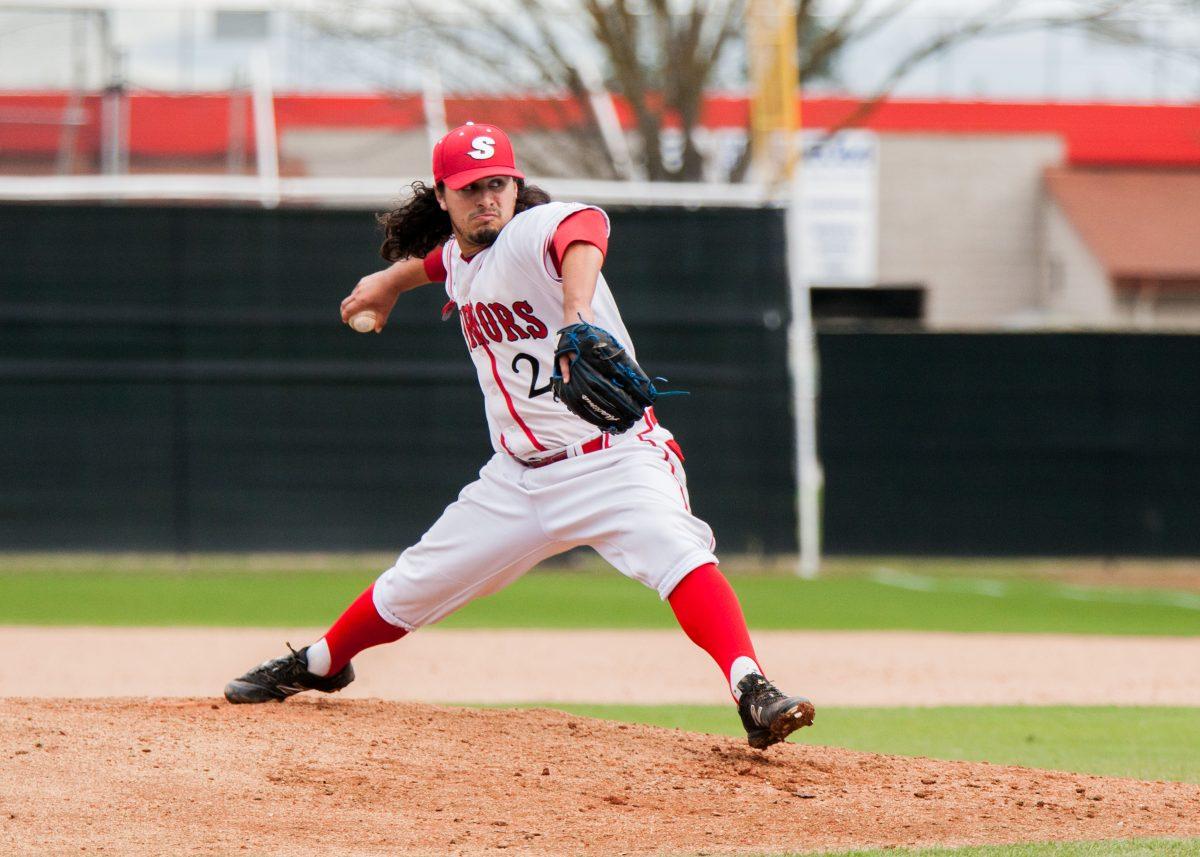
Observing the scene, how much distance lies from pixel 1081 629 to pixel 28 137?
1060cm

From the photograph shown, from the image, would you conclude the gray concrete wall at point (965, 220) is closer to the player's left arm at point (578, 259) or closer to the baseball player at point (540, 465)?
the baseball player at point (540, 465)

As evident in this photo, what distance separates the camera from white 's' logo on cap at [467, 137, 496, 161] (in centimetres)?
456

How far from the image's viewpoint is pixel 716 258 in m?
11.9

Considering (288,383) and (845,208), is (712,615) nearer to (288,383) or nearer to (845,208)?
(288,383)

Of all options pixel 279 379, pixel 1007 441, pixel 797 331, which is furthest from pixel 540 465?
pixel 1007 441

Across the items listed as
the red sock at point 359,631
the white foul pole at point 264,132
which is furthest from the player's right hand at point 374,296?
the white foul pole at point 264,132

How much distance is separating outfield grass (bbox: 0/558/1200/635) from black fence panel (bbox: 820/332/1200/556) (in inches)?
18.3

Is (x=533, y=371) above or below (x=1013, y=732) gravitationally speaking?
above

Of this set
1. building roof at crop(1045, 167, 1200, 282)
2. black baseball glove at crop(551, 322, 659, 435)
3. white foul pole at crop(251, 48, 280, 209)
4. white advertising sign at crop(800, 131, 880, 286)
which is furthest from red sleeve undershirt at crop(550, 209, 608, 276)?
white advertising sign at crop(800, 131, 880, 286)

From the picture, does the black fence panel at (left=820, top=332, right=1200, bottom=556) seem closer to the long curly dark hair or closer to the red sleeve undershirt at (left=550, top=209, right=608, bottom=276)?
the long curly dark hair

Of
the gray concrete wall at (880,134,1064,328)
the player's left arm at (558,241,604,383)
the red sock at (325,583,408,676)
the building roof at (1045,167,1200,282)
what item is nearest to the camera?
the player's left arm at (558,241,604,383)

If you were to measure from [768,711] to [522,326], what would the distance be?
1.29 m

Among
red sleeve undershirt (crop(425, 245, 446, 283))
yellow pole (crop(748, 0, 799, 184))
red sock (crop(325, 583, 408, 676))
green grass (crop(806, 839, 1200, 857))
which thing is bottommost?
green grass (crop(806, 839, 1200, 857))

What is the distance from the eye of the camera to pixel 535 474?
4.73 metres
